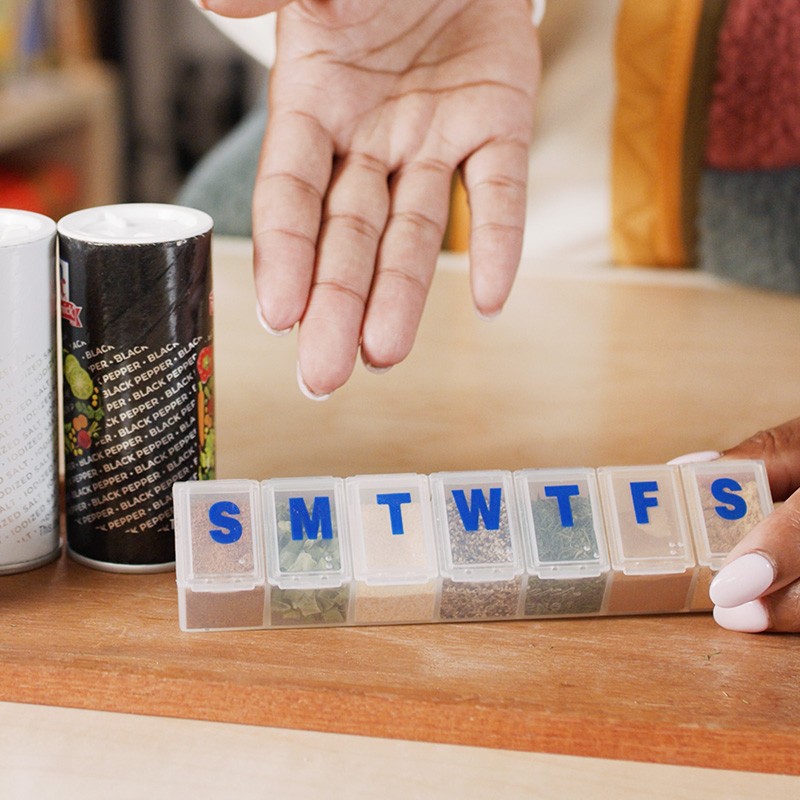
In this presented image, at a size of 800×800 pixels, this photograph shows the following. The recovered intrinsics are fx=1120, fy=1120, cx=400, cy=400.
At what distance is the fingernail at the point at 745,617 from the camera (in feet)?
2.15

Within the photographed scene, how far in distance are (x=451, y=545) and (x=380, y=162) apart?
0.36 metres

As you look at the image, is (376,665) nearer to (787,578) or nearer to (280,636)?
(280,636)

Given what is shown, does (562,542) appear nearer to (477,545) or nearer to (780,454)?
(477,545)

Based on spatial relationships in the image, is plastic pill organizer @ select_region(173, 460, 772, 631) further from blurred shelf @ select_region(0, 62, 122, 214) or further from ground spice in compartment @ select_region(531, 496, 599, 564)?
blurred shelf @ select_region(0, 62, 122, 214)

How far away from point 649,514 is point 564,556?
0.06 meters

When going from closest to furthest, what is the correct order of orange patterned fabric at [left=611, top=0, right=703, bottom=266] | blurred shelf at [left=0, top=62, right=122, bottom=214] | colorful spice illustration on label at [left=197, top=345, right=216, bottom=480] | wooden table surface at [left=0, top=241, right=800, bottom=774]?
1. wooden table surface at [left=0, top=241, right=800, bottom=774]
2. colorful spice illustration on label at [left=197, top=345, right=216, bottom=480]
3. orange patterned fabric at [left=611, top=0, right=703, bottom=266]
4. blurred shelf at [left=0, top=62, right=122, bottom=214]

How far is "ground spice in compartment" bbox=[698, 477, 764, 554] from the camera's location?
0.67 m

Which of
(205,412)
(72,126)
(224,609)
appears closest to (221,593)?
(224,609)

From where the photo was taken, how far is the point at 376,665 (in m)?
0.62

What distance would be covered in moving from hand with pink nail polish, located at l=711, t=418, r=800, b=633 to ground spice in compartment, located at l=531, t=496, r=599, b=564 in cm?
7

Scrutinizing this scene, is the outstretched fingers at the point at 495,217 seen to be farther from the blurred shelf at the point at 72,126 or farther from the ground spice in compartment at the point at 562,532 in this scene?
the blurred shelf at the point at 72,126

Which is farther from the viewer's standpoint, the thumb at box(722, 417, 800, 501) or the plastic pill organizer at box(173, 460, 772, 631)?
the thumb at box(722, 417, 800, 501)

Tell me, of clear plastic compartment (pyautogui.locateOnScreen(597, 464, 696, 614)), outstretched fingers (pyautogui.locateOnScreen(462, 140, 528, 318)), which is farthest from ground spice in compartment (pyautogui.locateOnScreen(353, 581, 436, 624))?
outstretched fingers (pyautogui.locateOnScreen(462, 140, 528, 318))

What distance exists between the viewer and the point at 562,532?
66 centimetres
